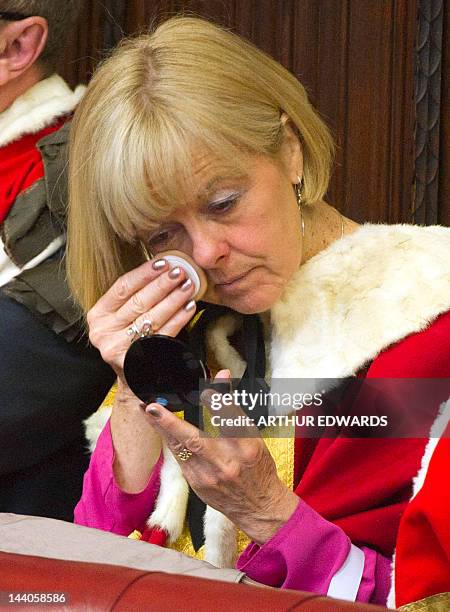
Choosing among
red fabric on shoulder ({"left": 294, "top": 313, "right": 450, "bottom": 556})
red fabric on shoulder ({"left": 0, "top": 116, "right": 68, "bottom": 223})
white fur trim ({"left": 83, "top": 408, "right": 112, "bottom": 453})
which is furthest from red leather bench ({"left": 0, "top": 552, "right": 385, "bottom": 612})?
red fabric on shoulder ({"left": 0, "top": 116, "right": 68, "bottom": 223})

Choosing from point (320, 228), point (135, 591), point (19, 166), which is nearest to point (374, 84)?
point (19, 166)

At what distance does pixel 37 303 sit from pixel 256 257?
0.58 meters

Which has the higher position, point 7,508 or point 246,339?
point 246,339

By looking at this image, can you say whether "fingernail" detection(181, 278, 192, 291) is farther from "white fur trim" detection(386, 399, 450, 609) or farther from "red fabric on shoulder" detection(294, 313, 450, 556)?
"white fur trim" detection(386, 399, 450, 609)

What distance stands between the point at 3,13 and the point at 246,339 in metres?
0.91

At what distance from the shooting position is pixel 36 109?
7.41 ft

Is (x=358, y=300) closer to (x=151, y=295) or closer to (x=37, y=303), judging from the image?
(x=151, y=295)

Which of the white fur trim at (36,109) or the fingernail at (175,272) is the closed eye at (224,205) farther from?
the white fur trim at (36,109)

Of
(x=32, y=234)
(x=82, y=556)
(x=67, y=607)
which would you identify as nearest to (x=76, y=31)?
(x=32, y=234)

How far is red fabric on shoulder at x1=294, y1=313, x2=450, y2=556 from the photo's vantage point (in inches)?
60.5

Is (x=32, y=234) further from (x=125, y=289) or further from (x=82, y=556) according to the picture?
(x=82, y=556)

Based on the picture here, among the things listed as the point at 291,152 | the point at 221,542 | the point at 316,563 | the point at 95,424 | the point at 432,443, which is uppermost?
the point at 291,152

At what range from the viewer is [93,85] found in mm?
1732

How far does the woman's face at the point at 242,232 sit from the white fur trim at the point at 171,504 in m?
0.32
